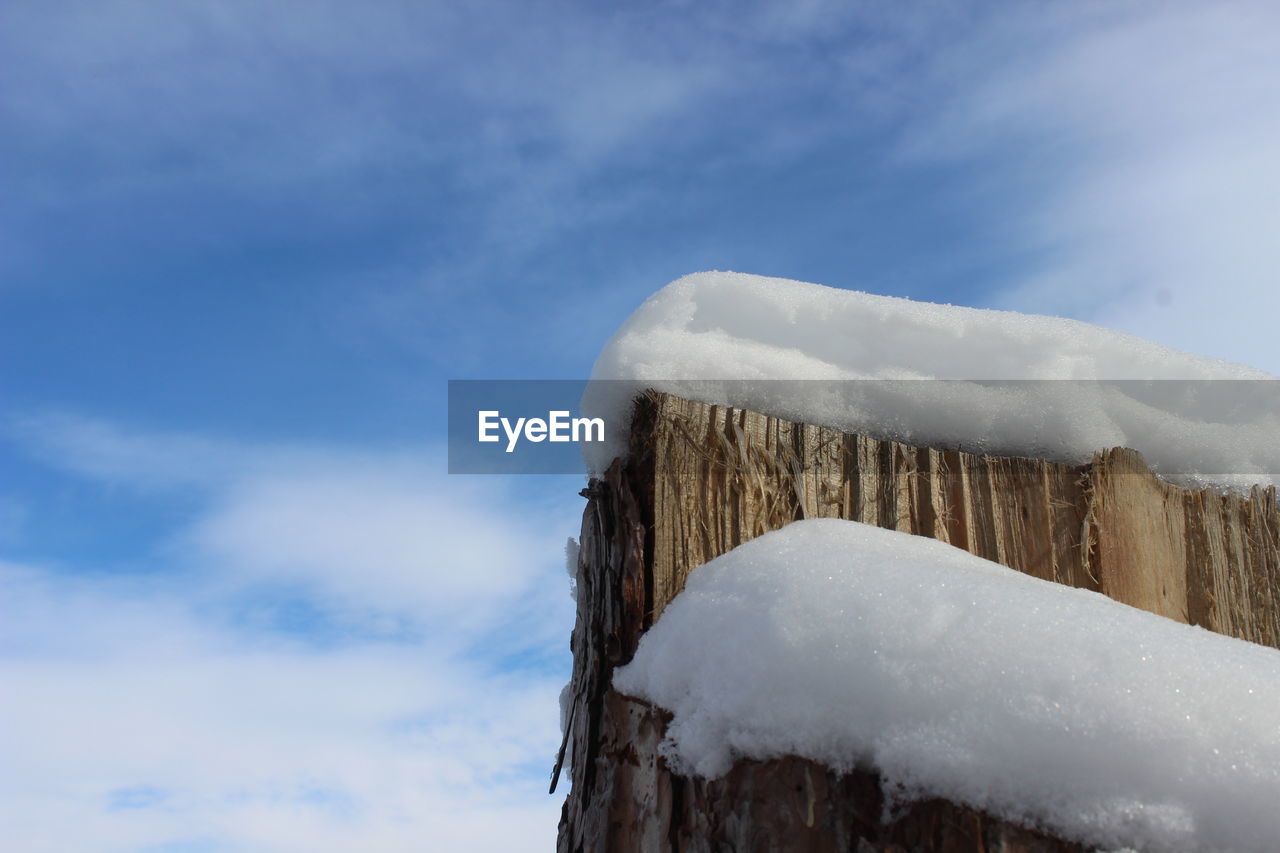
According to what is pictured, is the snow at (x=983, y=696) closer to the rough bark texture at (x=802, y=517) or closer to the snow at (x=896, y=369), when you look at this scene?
the rough bark texture at (x=802, y=517)

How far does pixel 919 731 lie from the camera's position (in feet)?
3.68

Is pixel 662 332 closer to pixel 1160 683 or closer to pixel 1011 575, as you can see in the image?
pixel 1011 575

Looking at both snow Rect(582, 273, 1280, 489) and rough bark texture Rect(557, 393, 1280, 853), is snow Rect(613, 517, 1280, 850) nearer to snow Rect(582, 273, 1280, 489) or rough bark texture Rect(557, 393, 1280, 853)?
rough bark texture Rect(557, 393, 1280, 853)

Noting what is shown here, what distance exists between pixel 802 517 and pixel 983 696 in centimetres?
61

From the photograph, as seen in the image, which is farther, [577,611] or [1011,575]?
[577,611]

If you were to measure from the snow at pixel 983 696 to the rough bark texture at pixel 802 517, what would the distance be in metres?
0.05

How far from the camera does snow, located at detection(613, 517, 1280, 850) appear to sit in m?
1.03

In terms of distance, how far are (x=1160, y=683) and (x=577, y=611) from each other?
3.64 feet

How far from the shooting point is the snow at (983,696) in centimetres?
103

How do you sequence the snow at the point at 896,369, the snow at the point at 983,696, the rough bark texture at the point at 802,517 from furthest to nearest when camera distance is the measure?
the snow at the point at 896,369, the rough bark texture at the point at 802,517, the snow at the point at 983,696

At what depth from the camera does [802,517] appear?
1687 mm

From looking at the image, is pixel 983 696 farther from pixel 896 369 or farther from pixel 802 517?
pixel 896 369

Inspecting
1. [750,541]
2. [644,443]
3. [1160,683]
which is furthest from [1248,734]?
[644,443]

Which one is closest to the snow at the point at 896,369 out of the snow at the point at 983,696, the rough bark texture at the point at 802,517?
the rough bark texture at the point at 802,517
